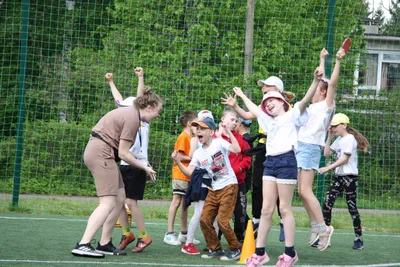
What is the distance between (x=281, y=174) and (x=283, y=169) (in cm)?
5

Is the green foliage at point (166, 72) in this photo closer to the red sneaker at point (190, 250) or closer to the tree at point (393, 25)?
the tree at point (393, 25)

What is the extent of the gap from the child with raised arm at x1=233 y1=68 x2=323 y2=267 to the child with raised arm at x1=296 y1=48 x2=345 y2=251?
1038 millimetres

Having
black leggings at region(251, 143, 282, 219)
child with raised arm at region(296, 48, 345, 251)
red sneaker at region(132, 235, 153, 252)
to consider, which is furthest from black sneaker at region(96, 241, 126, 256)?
child with raised arm at region(296, 48, 345, 251)

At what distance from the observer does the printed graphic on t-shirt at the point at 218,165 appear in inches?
294

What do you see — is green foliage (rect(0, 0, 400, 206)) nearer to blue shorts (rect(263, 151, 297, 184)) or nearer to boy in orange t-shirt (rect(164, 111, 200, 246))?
boy in orange t-shirt (rect(164, 111, 200, 246))

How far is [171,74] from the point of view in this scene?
44.3 feet

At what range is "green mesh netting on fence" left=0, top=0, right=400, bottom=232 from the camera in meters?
13.4

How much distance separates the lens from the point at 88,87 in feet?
46.9

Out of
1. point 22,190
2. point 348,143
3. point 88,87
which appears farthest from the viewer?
point 88,87

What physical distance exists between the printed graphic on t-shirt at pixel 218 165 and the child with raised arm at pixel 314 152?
92cm

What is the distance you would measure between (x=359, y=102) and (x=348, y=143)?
475 cm

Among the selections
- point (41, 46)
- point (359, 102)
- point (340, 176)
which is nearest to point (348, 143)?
point (340, 176)

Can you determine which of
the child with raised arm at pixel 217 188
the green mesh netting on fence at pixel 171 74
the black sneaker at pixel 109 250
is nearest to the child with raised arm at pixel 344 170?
the child with raised arm at pixel 217 188

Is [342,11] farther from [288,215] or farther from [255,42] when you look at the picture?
[288,215]
